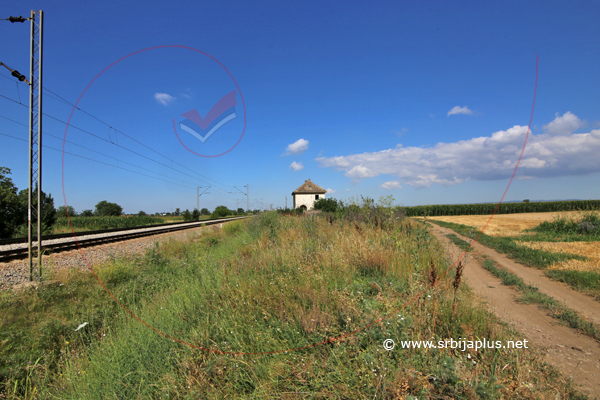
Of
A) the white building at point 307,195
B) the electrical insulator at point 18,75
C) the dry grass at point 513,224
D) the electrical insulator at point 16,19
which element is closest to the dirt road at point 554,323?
the dry grass at point 513,224

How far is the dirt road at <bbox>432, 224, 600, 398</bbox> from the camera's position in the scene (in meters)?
2.65

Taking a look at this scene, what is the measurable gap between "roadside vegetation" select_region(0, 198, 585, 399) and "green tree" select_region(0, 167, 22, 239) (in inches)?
906

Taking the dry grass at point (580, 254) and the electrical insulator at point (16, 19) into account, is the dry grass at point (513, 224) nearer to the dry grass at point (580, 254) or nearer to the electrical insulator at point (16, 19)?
the dry grass at point (580, 254)

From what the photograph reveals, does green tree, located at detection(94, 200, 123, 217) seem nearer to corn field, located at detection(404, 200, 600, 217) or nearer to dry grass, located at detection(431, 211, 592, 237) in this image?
dry grass, located at detection(431, 211, 592, 237)

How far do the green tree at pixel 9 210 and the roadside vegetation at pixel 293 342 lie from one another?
23004 mm

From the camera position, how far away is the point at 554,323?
13.0ft

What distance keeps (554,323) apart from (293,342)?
4.14 m

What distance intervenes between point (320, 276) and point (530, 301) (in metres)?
4.34

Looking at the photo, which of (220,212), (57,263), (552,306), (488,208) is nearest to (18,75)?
(57,263)

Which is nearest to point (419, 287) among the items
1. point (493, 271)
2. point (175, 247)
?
point (493, 271)

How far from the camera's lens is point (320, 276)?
4020 mm

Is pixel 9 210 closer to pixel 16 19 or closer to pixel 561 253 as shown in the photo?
pixel 16 19

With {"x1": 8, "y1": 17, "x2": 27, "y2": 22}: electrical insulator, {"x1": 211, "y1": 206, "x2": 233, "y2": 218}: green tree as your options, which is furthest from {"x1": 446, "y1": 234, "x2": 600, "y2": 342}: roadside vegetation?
{"x1": 211, "y1": 206, "x2": 233, "y2": 218}: green tree

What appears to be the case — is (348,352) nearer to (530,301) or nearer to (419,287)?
(419,287)
